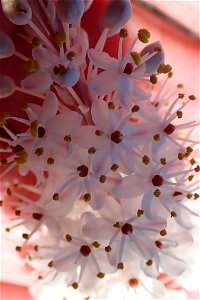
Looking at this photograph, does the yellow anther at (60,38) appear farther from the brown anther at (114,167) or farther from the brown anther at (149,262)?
the brown anther at (149,262)

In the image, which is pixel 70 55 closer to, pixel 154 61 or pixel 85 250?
pixel 154 61

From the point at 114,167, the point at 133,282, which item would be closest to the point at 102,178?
the point at 114,167

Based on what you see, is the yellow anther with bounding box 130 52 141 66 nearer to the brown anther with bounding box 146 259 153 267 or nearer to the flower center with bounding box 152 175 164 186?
the flower center with bounding box 152 175 164 186

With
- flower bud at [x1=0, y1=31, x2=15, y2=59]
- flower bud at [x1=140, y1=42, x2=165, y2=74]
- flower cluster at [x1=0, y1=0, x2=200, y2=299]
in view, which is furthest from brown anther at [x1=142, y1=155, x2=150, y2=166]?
flower bud at [x1=0, y1=31, x2=15, y2=59]

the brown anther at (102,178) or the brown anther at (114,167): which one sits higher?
the brown anther at (114,167)

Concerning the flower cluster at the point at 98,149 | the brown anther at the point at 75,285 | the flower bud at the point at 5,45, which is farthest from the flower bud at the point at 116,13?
the brown anther at the point at 75,285

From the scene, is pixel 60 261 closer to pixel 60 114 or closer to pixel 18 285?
pixel 60 114
